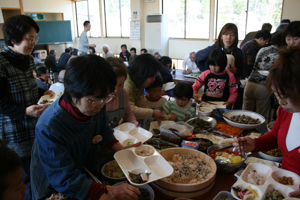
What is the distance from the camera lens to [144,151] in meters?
1.42

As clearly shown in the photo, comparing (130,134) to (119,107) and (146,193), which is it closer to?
(119,107)

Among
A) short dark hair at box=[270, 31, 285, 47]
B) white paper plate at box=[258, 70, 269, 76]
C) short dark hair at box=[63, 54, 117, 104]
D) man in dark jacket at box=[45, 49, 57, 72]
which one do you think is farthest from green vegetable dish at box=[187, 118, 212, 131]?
man in dark jacket at box=[45, 49, 57, 72]

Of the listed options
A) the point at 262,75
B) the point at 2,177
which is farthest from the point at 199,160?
the point at 262,75

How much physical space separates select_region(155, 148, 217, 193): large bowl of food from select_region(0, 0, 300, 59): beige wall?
720 cm

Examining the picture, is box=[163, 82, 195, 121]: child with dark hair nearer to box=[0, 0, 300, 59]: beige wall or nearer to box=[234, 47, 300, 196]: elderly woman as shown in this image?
box=[234, 47, 300, 196]: elderly woman

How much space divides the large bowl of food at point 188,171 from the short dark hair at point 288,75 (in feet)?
1.86

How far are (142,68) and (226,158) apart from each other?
110 cm

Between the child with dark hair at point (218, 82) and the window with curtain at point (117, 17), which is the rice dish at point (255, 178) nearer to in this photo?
the child with dark hair at point (218, 82)

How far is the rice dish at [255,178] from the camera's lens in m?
1.20

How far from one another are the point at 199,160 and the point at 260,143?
469mm

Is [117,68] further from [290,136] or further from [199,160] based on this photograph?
[290,136]

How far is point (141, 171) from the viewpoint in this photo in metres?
1.27

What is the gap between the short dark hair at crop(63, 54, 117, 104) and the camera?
39.8 inches

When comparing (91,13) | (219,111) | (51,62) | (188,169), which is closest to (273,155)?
(188,169)
